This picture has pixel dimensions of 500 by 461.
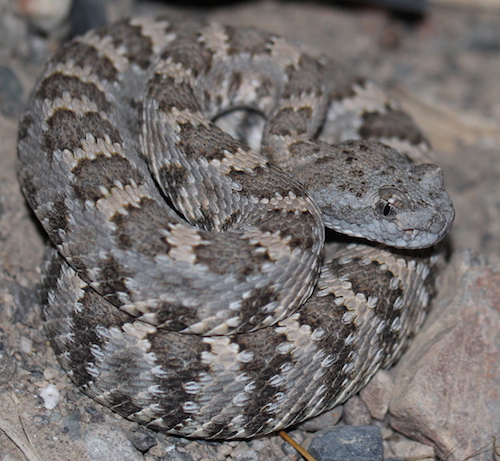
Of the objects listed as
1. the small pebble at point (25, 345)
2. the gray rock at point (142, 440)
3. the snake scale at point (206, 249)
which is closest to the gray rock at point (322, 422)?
the snake scale at point (206, 249)

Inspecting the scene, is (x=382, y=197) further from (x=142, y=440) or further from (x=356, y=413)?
(x=142, y=440)

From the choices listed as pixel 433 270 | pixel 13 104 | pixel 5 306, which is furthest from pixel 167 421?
pixel 13 104

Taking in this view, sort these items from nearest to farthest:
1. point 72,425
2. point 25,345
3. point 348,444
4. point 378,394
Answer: point 72,425 → point 348,444 → point 25,345 → point 378,394

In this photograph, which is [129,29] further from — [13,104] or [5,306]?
[5,306]

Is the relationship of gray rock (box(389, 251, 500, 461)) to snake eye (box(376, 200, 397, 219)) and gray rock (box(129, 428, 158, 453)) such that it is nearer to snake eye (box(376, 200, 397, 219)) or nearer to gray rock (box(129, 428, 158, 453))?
snake eye (box(376, 200, 397, 219))

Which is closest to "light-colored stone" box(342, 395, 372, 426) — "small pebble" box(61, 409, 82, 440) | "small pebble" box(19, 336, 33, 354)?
"small pebble" box(61, 409, 82, 440)

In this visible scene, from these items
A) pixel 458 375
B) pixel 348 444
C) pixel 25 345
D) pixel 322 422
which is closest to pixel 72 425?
pixel 25 345
